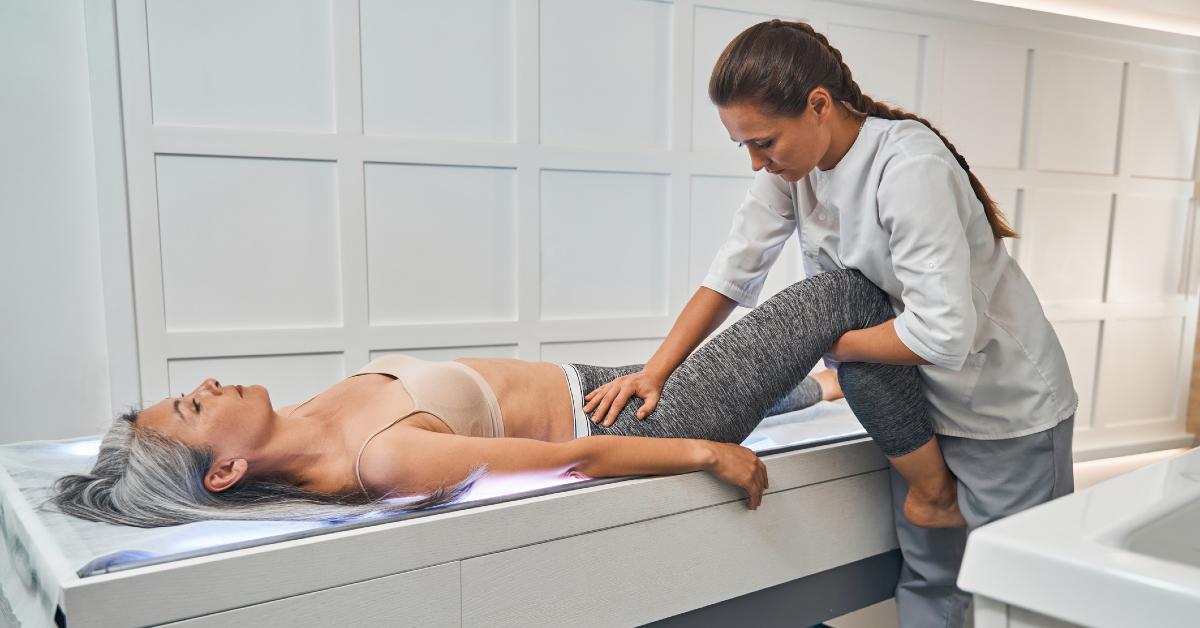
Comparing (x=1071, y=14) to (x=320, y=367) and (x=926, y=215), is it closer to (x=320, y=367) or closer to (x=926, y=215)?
(x=926, y=215)

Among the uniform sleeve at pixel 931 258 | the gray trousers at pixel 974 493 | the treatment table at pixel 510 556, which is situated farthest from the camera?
the gray trousers at pixel 974 493

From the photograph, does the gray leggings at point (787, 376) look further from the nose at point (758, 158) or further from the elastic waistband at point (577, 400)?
the nose at point (758, 158)

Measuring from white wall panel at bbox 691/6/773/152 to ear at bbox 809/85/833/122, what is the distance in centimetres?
167

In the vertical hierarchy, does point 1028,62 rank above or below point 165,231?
above

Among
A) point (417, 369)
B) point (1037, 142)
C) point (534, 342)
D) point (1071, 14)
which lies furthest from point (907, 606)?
point (1071, 14)

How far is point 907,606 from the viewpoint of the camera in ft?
5.64

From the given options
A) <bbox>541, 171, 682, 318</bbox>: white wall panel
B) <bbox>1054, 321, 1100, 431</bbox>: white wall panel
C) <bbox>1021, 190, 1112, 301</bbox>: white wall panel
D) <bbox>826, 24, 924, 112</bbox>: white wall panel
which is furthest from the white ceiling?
<bbox>541, 171, 682, 318</bbox>: white wall panel

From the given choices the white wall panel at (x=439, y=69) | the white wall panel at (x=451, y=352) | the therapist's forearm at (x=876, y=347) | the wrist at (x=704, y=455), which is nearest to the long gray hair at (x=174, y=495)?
the wrist at (x=704, y=455)

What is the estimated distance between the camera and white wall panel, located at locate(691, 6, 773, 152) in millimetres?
3053

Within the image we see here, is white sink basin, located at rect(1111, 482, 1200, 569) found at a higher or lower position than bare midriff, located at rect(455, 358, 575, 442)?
higher

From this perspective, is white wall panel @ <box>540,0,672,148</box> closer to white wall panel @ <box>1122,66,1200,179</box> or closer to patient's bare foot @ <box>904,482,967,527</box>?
patient's bare foot @ <box>904,482,967,527</box>

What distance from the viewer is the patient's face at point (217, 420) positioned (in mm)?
1334

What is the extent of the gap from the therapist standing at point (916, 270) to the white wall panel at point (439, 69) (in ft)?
4.31

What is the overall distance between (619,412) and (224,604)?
2.59 feet
